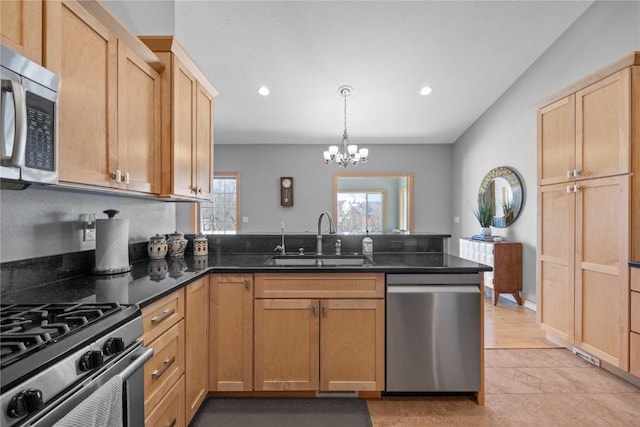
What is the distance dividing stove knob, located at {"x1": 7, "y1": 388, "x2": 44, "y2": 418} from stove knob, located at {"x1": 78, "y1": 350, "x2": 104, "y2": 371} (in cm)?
14

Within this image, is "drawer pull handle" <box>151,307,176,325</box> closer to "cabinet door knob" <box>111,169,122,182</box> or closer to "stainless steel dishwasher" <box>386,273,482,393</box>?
"cabinet door knob" <box>111,169,122,182</box>

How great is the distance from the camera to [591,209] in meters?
2.50

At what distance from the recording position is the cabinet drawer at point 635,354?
216 cm

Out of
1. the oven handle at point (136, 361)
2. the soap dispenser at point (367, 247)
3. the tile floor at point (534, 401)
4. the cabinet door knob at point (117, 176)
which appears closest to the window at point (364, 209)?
the tile floor at point (534, 401)

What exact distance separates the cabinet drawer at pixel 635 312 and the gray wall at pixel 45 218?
347 cm

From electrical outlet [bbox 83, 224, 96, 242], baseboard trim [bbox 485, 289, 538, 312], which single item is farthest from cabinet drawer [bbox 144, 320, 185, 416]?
baseboard trim [bbox 485, 289, 538, 312]

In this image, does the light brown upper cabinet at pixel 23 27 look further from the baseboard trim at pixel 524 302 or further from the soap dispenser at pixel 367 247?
the baseboard trim at pixel 524 302

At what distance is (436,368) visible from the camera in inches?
79.3

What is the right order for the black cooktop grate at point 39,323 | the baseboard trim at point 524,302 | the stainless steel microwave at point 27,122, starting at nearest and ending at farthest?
the black cooktop grate at point 39,323 < the stainless steel microwave at point 27,122 < the baseboard trim at point 524,302

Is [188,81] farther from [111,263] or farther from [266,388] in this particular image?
[266,388]

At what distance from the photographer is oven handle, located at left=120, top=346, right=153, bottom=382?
101 cm

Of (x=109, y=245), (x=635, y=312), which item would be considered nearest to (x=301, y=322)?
(x=109, y=245)

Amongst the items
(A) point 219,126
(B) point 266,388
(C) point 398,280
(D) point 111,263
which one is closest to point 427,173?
(A) point 219,126

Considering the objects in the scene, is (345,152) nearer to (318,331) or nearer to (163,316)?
(318,331)
